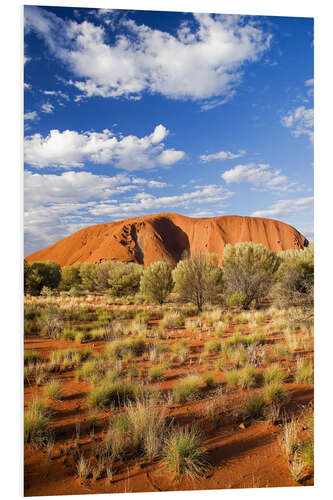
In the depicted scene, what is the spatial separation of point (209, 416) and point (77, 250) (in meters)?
16.2

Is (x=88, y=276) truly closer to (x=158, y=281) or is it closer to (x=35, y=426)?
(x=158, y=281)

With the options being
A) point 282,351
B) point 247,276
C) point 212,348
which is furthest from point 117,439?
point 247,276

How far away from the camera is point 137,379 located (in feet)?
13.1

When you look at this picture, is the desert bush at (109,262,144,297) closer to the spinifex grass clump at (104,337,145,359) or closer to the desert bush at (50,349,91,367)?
the spinifex grass clump at (104,337,145,359)

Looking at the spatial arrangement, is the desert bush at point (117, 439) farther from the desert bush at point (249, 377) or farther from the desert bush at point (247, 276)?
the desert bush at point (247, 276)

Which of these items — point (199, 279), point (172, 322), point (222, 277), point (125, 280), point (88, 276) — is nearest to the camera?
point (172, 322)

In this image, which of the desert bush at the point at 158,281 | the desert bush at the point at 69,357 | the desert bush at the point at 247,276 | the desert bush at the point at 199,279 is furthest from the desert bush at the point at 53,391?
the desert bush at the point at 158,281

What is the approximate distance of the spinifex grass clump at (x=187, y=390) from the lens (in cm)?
343

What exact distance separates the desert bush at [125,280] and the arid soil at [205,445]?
444 inches

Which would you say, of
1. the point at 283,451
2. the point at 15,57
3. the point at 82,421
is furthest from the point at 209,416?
the point at 15,57

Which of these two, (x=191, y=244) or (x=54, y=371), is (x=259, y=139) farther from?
(x=191, y=244)

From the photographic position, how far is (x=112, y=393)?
3465 millimetres

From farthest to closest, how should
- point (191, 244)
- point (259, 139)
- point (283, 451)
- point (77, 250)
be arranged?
point (77, 250) → point (191, 244) → point (259, 139) → point (283, 451)

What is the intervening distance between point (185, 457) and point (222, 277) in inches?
353
